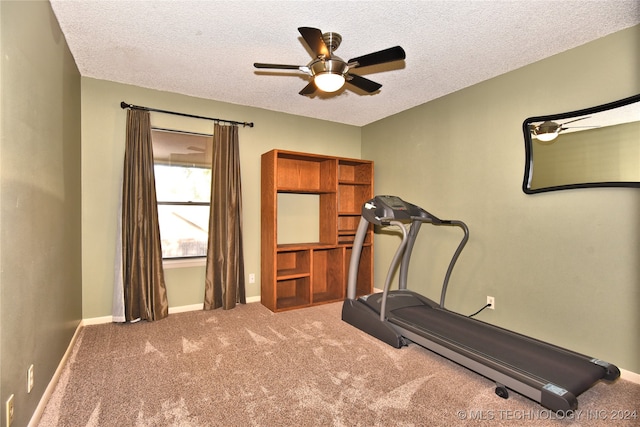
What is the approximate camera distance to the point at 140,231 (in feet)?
11.0

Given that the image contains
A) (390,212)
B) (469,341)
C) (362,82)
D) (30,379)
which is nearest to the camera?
(30,379)

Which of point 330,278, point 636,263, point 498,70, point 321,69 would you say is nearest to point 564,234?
point 636,263

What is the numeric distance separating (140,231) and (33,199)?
5.32 ft

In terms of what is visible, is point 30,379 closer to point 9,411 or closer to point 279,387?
point 9,411

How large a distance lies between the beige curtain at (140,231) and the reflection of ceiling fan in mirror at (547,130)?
12.3ft

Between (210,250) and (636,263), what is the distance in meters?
3.81

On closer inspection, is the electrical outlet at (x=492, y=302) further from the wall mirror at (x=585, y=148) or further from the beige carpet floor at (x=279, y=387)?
the wall mirror at (x=585, y=148)

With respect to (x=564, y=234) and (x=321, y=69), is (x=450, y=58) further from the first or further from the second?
(x=564, y=234)

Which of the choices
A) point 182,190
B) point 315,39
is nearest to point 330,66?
point 315,39

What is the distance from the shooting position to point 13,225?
4.92 ft

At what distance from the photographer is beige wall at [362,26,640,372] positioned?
93.7 inches

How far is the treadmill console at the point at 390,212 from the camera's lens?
9.97 ft

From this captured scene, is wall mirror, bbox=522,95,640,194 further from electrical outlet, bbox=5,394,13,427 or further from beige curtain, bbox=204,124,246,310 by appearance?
electrical outlet, bbox=5,394,13,427

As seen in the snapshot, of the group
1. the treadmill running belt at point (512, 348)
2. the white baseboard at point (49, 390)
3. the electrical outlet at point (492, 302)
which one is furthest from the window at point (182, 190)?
the electrical outlet at point (492, 302)
